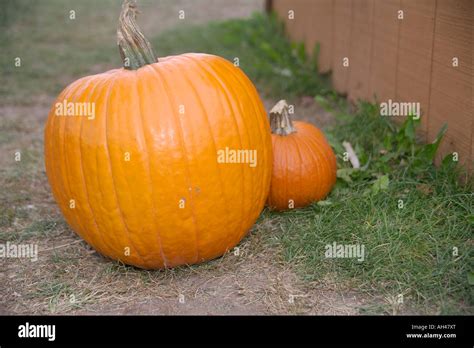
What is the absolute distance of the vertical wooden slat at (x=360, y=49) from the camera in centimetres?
438

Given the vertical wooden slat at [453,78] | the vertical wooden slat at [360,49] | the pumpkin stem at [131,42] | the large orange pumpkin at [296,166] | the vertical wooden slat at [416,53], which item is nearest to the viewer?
the pumpkin stem at [131,42]

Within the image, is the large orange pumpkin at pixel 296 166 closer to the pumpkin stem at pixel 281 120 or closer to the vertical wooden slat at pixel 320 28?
the pumpkin stem at pixel 281 120

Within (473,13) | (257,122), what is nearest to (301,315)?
(257,122)

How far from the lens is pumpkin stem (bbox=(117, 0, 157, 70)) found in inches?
103

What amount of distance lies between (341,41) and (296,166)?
2.23 metres

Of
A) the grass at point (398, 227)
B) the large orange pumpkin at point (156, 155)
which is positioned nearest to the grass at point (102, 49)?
the grass at point (398, 227)

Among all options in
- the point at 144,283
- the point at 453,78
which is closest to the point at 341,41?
the point at 453,78

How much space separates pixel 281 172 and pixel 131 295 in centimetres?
105

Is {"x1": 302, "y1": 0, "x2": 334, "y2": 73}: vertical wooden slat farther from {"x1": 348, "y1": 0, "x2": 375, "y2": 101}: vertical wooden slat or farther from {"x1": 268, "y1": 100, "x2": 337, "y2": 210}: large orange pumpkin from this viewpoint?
{"x1": 268, "y1": 100, "x2": 337, "y2": 210}: large orange pumpkin

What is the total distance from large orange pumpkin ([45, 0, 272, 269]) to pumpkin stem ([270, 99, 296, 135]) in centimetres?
50

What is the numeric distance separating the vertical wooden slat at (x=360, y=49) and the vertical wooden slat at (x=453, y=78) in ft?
3.52

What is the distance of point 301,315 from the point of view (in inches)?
93.0

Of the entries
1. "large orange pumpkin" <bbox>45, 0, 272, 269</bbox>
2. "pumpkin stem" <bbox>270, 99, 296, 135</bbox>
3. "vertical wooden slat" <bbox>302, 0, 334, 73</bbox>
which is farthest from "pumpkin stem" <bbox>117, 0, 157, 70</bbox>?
"vertical wooden slat" <bbox>302, 0, 334, 73</bbox>

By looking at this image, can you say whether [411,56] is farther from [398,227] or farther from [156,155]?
[156,155]
